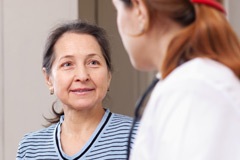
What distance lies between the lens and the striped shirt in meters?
1.79

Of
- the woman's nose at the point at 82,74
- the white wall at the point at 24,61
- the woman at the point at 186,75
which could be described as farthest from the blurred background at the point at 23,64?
the woman at the point at 186,75

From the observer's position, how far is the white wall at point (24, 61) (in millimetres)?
2643

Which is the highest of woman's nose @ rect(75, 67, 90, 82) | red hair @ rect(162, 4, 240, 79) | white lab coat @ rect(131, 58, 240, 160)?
red hair @ rect(162, 4, 240, 79)

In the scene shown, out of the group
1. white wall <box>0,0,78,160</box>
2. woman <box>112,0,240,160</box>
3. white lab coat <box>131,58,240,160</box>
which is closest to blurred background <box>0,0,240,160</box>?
white wall <box>0,0,78,160</box>

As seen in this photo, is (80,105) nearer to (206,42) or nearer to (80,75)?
(80,75)

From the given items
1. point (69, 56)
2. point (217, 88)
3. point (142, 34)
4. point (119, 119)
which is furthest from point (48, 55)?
point (217, 88)

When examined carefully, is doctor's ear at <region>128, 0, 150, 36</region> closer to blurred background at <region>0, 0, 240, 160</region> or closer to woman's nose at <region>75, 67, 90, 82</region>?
woman's nose at <region>75, 67, 90, 82</region>

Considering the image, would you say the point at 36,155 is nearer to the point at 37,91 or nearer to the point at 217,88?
the point at 37,91

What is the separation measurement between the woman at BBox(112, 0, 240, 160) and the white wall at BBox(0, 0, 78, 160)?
1.67 meters

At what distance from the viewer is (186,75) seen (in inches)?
34.5

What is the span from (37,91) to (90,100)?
33.3 inches

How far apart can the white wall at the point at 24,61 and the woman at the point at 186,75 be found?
1.67 metres

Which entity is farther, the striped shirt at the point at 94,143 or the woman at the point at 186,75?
the striped shirt at the point at 94,143

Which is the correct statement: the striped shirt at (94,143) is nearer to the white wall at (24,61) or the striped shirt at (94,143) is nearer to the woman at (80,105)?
the woman at (80,105)
